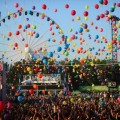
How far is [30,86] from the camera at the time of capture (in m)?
40.4

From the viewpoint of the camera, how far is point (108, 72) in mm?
62688

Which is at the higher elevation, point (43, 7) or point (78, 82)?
point (43, 7)

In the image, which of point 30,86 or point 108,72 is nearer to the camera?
point 30,86

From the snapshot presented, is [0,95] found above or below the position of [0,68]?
below

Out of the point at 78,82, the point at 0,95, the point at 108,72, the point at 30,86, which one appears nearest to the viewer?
the point at 0,95

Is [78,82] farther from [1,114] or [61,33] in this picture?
[1,114]

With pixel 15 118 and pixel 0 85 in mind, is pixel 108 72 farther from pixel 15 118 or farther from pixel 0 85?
pixel 15 118

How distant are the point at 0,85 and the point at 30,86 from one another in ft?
72.3

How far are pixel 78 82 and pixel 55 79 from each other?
108 feet

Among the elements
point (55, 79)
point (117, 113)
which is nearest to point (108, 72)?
point (55, 79)

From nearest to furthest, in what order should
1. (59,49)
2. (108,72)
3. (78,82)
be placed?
1. (59,49)
2. (108,72)
3. (78,82)

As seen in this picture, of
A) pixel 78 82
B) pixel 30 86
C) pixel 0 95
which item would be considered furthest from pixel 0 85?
pixel 78 82

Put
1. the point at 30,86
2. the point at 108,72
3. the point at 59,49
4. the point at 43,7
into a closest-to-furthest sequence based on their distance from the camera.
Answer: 1. the point at 43,7
2. the point at 59,49
3. the point at 30,86
4. the point at 108,72

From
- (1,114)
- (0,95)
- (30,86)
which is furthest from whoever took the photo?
(30,86)
